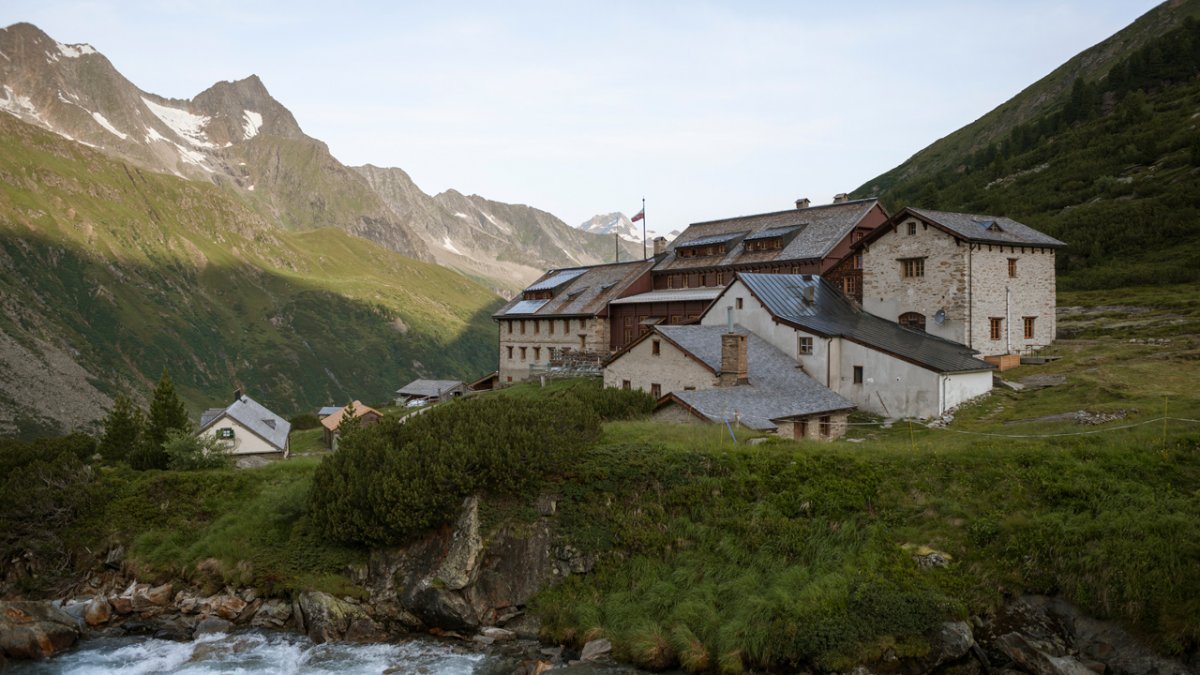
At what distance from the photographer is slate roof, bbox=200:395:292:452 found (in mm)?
57625

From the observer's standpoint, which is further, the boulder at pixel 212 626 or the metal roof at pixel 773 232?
the metal roof at pixel 773 232

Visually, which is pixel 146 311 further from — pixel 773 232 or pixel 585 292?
pixel 773 232

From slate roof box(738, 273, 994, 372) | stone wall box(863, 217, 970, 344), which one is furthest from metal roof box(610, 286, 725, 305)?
stone wall box(863, 217, 970, 344)

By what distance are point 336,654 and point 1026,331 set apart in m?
40.7

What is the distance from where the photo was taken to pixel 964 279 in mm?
41812

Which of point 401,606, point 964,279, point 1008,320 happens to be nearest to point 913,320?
point 964,279

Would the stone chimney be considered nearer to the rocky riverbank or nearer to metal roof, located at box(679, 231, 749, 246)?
the rocky riverbank

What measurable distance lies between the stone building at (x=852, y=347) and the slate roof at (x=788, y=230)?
7.09m

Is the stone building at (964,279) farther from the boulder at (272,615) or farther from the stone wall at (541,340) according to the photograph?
the boulder at (272,615)

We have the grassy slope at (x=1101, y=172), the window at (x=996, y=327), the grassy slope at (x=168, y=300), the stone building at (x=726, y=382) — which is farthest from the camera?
the grassy slope at (x=168, y=300)

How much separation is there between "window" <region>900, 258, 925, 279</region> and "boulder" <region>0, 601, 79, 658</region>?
137 feet

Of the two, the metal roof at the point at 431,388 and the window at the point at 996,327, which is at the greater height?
the window at the point at 996,327

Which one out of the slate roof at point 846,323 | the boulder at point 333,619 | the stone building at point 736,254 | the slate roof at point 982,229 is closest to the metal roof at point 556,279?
the stone building at point 736,254

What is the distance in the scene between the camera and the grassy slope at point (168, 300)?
130m
